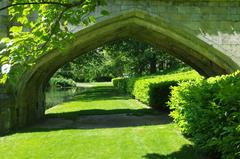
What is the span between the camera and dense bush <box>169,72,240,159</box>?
631cm

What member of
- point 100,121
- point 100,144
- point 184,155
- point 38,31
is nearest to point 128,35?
point 100,121

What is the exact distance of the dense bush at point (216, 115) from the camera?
6309 mm

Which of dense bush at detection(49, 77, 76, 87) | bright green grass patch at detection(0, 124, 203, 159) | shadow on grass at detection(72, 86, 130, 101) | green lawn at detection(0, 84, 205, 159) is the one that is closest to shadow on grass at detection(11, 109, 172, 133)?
green lawn at detection(0, 84, 205, 159)

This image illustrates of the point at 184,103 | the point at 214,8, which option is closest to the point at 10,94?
the point at 184,103

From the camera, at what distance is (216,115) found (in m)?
7.17

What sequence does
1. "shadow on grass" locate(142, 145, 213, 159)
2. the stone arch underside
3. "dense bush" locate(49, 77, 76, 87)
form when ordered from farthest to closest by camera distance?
"dense bush" locate(49, 77, 76, 87)
the stone arch underside
"shadow on grass" locate(142, 145, 213, 159)

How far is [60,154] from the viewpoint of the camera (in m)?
8.80

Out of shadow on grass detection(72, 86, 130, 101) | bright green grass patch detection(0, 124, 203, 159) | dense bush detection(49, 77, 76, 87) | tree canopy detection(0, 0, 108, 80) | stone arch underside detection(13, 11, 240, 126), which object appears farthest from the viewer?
dense bush detection(49, 77, 76, 87)

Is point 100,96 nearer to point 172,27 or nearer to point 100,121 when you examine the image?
point 100,121

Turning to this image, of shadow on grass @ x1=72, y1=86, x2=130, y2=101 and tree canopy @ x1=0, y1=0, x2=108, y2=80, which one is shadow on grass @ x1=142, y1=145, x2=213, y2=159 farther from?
shadow on grass @ x1=72, y1=86, x2=130, y2=101

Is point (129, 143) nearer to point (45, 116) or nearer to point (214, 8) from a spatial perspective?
point (214, 8)

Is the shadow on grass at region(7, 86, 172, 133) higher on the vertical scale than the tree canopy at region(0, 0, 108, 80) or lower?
lower

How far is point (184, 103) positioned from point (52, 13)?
4.71m

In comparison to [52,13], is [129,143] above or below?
below
